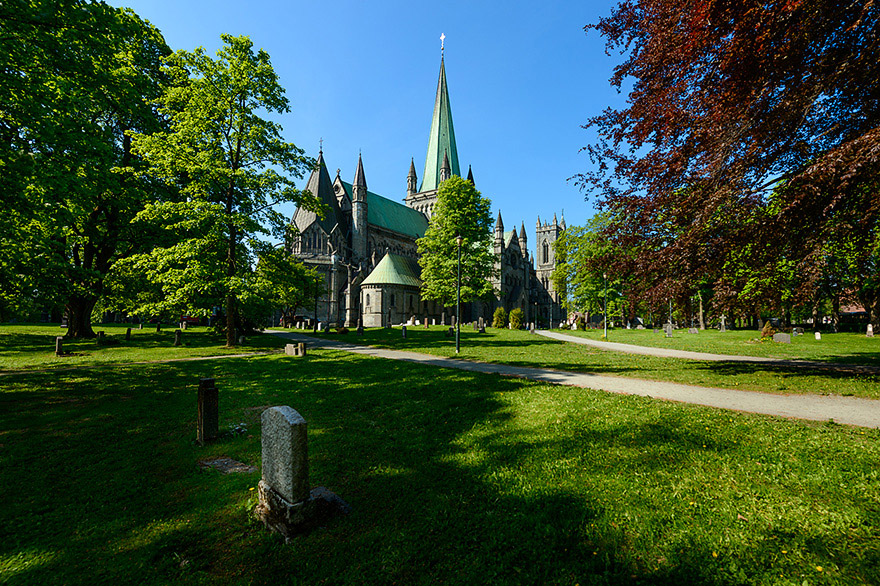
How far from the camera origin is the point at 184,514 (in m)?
3.70

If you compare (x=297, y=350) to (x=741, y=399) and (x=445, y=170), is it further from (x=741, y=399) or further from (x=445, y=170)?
(x=445, y=170)

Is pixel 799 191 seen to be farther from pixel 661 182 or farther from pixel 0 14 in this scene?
pixel 0 14

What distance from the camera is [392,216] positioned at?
62.2m

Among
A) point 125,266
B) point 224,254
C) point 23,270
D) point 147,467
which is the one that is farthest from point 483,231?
point 147,467

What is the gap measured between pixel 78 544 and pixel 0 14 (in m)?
9.75

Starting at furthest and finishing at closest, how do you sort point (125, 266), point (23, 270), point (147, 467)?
point (125, 266), point (23, 270), point (147, 467)

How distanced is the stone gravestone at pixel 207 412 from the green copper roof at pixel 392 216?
52.9m

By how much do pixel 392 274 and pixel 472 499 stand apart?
41.4m

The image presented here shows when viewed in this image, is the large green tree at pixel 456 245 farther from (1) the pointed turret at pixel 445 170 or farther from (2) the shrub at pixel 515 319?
(1) the pointed turret at pixel 445 170

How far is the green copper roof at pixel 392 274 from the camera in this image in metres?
44.1

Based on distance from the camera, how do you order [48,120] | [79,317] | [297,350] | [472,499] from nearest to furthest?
1. [472,499]
2. [48,120]
3. [297,350]
4. [79,317]

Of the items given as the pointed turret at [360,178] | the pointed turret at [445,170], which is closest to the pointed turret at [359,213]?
the pointed turret at [360,178]

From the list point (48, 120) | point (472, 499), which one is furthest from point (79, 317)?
point (472, 499)

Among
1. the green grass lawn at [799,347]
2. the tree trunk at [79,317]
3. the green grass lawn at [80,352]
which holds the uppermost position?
the tree trunk at [79,317]
